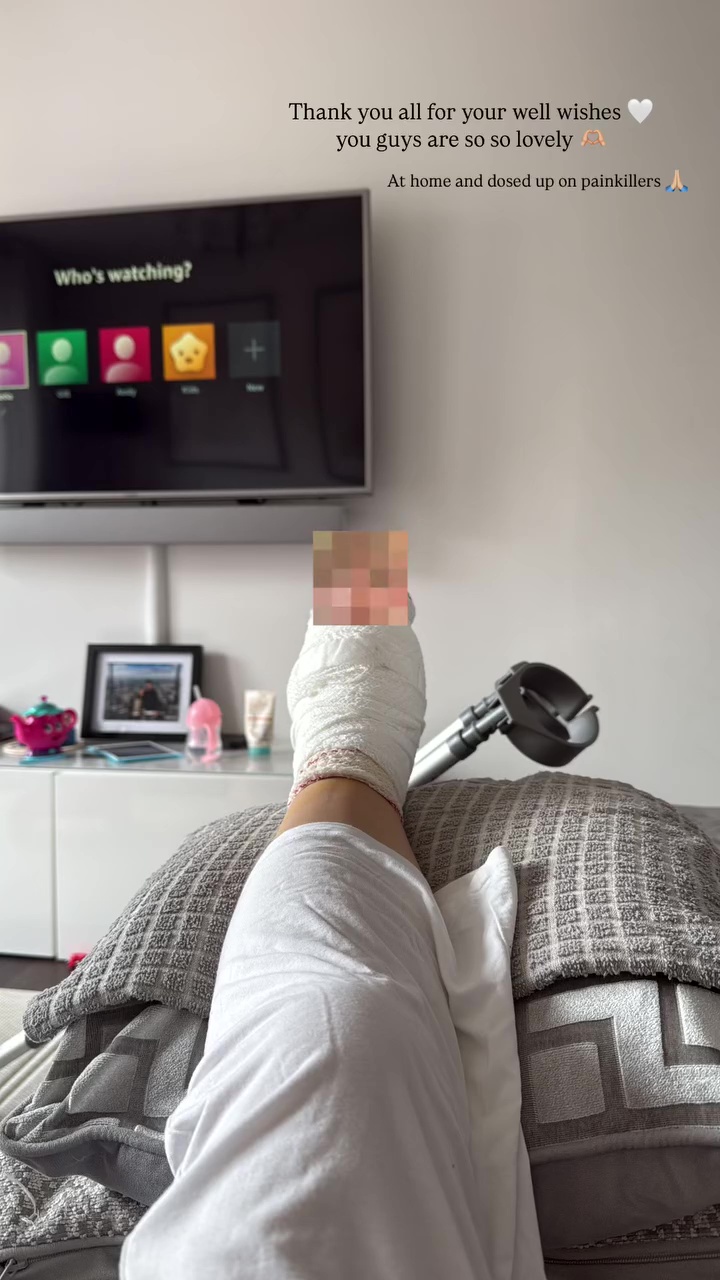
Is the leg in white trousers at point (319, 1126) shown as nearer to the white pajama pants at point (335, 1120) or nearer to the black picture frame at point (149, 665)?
the white pajama pants at point (335, 1120)

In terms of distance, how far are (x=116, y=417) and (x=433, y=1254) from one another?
2.47 meters

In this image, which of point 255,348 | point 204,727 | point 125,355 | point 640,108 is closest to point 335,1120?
point 204,727

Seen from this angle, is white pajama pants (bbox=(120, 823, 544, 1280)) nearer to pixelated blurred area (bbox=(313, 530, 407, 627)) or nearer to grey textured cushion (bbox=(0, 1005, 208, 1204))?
grey textured cushion (bbox=(0, 1005, 208, 1204))

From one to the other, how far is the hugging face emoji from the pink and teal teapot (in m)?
0.94

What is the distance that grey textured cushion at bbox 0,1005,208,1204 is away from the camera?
0.70 meters

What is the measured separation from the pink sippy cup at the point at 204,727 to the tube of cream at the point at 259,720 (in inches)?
3.5

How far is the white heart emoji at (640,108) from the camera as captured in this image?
2451 millimetres

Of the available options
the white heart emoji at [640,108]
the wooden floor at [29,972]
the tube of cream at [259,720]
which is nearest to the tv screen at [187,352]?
the tube of cream at [259,720]

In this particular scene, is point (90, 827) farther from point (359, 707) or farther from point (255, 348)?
point (359, 707)

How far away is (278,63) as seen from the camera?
2615 mm

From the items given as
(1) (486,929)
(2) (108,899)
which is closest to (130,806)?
(2) (108,899)

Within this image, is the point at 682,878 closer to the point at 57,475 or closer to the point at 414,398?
the point at 414,398

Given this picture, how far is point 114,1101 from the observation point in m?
0.73

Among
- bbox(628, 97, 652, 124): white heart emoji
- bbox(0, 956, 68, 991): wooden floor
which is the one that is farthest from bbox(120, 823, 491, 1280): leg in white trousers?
bbox(628, 97, 652, 124): white heart emoji
